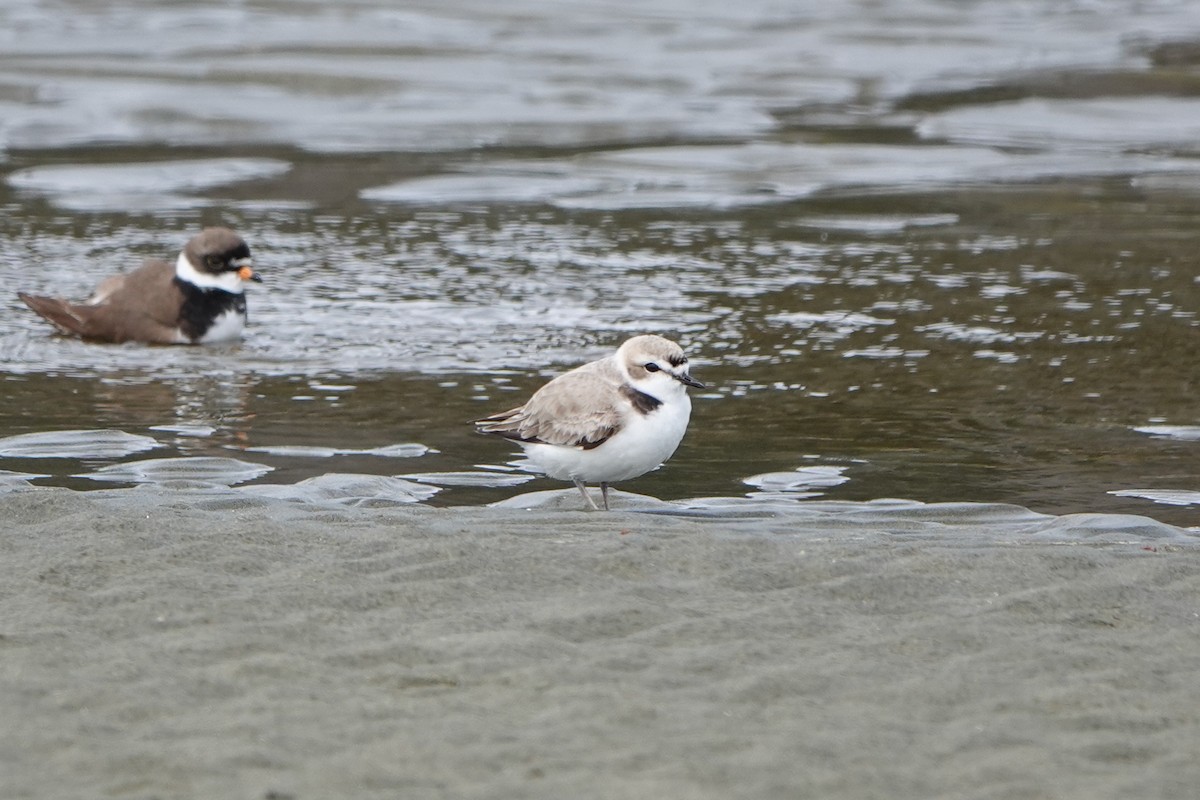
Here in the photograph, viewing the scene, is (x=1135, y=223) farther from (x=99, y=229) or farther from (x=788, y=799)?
(x=788, y=799)

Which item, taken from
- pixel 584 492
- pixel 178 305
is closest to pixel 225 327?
pixel 178 305

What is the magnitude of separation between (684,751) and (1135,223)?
10.2m

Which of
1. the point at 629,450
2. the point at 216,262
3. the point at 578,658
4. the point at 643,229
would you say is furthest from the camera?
the point at 643,229

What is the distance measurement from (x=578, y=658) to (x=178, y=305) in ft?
20.8

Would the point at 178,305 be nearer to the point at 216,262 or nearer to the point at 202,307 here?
the point at 202,307

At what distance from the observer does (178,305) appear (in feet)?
34.4

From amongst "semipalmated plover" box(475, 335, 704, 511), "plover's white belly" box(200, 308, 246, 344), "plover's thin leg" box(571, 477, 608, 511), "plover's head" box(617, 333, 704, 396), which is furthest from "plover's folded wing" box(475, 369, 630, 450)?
"plover's white belly" box(200, 308, 246, 344)

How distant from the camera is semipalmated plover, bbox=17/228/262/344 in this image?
10422 millimetres

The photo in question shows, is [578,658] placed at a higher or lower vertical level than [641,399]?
lower

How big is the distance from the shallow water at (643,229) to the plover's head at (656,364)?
2.66ft

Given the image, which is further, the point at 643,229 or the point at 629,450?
the point at 643,229

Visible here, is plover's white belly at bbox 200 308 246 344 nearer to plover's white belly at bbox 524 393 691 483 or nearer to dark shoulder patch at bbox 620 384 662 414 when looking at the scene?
plover's white belly at bbox 524 393 691 483

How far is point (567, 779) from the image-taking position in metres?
4.03

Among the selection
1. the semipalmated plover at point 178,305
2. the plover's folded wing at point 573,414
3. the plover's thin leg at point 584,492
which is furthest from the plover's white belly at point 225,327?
the plover's thin leg at point 584,492
